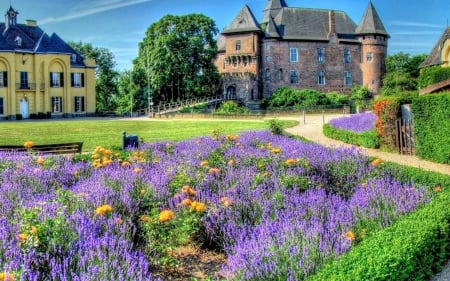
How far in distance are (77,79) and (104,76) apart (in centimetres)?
1852

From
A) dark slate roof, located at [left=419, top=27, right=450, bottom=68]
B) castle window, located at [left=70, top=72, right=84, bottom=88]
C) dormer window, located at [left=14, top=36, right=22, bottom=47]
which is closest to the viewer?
dark slate roof, located at [left=419, top=27, right=450, bottom=68]

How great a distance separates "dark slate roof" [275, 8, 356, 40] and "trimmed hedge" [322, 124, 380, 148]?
154 ft

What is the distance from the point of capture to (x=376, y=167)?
8867 millimetres

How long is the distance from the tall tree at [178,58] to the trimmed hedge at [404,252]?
51500 mm

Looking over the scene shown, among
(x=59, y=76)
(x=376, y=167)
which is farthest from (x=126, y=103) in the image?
(x=376, y=167)

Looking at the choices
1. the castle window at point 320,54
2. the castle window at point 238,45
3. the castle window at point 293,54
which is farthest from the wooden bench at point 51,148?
the castle window at point 320,54

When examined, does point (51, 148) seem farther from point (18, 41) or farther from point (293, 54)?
point (293, 54)

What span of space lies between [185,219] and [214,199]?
1.07 m

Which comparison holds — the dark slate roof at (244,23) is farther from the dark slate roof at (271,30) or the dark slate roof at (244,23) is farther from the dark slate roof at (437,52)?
the dark slate roof at (437,52)

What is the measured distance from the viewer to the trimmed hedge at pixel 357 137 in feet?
59.9

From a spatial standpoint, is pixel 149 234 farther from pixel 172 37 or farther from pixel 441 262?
pixel 172 37

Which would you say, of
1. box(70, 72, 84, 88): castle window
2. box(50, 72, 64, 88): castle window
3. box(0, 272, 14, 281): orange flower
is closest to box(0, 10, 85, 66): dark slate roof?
box(70, 72, 84, 88): castle window

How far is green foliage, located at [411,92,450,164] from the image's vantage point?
14.1 metres

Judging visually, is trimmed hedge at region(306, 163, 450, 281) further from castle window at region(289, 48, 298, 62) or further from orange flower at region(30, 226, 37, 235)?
castle window at region(289, 48, 298, 62)
